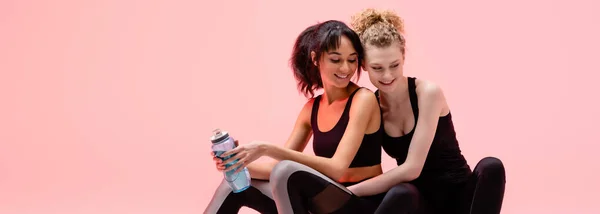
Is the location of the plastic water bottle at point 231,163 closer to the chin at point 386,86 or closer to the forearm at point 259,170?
the forearm at point 259,170

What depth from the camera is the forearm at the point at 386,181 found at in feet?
11.4

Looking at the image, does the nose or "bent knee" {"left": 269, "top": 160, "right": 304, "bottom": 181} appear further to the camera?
the nose

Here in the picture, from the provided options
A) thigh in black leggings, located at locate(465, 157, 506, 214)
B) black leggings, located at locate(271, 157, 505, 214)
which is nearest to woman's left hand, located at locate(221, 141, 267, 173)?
black leggings, located at locate(271, 157, 505, 214)

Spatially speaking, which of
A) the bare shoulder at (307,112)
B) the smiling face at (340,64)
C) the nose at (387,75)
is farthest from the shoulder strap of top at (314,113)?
the nose at (387,75)

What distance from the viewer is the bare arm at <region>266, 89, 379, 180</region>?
3418 millimetres

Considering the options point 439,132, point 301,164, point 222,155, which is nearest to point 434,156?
point 439,132

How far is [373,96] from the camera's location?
358cm

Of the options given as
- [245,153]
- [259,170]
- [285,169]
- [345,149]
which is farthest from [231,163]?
[345,149]

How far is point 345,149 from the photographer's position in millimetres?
3451

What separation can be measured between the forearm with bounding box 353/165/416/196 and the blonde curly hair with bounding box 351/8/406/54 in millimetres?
496

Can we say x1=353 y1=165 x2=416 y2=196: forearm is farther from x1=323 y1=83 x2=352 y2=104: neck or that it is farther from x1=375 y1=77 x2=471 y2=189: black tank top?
x1=323 y1=83 x2=352 y2=104: neck

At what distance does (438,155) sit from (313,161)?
576 mm

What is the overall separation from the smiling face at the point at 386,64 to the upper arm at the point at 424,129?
138mm

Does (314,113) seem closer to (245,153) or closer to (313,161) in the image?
(313,161)
